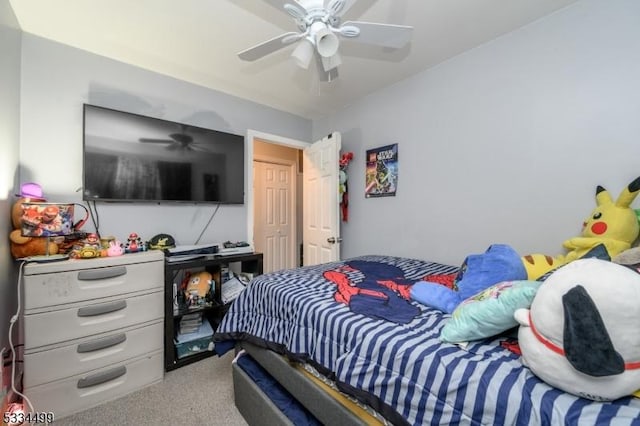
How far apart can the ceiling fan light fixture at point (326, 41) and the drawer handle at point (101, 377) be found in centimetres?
235

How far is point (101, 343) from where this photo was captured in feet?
5.42

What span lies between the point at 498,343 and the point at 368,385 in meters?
0.47

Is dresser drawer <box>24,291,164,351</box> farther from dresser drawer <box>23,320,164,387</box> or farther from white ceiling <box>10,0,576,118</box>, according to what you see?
white ceiling <box>10,0,576,118</box>

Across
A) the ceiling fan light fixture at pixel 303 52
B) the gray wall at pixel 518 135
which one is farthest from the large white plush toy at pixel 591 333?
the ceiling fan light fixture at pixel 303 52

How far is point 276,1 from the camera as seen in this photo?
3.95ft

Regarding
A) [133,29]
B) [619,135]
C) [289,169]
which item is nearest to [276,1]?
[133,29]

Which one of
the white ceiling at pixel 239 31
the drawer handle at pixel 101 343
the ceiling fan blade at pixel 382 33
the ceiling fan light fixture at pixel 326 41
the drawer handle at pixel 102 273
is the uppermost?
the white ceiling at pixel 239 31

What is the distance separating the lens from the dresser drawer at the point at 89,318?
147 cm

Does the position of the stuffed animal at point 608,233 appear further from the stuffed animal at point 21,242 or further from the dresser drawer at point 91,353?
the stuffed animal at point 21,242

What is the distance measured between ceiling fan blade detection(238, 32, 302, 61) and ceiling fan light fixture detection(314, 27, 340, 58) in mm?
146

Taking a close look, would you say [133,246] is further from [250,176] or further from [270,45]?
[270,45]

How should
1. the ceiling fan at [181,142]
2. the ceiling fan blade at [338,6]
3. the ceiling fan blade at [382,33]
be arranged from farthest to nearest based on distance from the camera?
the ceiling fan at [181,142]
the ceiling fan blade at [382,33]
the ceiling fan blade at [338,6]

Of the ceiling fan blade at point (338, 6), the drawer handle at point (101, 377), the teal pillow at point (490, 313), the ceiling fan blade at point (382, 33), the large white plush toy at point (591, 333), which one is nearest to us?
the large white plush toy at point (591, 333)

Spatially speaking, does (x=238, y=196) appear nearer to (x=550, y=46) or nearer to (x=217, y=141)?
(x=217, y=141)
